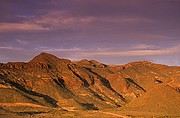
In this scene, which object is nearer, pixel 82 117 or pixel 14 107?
pixel 82 117

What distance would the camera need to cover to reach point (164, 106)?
572 ft

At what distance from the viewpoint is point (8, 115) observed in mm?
167500

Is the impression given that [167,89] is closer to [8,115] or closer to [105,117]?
[105,117]

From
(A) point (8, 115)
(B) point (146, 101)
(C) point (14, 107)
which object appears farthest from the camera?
(C) point (14, 107)

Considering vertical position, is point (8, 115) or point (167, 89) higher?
point (167, 89)

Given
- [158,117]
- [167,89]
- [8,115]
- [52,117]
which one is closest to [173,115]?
[158,117]

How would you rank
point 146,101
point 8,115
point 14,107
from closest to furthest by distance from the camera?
point 8,115
point 146,101
point 14,107

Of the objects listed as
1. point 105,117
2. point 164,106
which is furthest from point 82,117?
point 164,106

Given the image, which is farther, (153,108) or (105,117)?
(153,108)

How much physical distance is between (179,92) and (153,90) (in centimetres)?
A: 1213

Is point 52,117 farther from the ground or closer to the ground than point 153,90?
closer to the ground

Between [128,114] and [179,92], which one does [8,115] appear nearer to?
[128,114]

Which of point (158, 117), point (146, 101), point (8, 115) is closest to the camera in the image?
point (158, 117)

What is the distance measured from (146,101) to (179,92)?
18.8 metres
